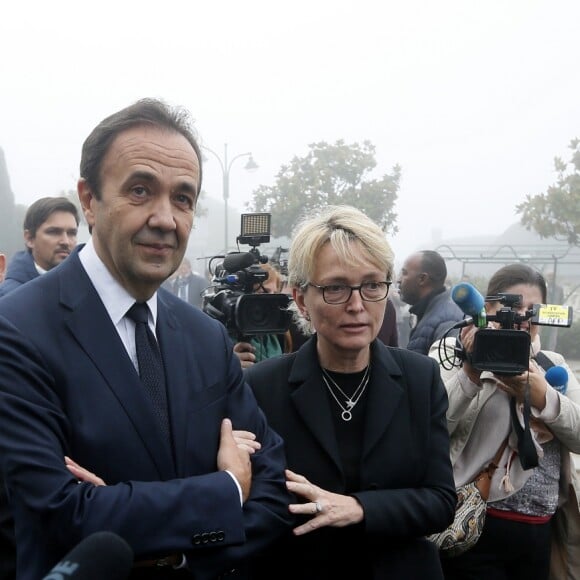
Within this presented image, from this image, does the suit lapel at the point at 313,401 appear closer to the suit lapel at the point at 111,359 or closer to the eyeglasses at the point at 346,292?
the eyeglasses at the point at 346,292

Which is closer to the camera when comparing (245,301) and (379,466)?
(379,466)

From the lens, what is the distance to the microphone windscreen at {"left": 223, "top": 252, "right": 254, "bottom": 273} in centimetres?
316

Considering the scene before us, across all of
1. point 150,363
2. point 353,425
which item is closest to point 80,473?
point 150,363

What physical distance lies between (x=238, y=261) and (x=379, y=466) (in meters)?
1.46

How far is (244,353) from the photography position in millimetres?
3143

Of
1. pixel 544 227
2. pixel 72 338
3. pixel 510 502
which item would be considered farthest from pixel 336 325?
pixel 544 227

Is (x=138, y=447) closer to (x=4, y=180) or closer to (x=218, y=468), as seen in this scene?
(x=218, y=468)

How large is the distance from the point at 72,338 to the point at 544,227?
49.9 feet

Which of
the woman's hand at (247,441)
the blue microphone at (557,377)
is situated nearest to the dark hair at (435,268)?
the blue microphone at (557,377)

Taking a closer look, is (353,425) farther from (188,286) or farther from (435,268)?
(188,286)

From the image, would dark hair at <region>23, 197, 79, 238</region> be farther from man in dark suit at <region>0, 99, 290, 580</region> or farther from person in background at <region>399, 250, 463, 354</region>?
man in dark suit at <region>0, 99, 290, 580</region>

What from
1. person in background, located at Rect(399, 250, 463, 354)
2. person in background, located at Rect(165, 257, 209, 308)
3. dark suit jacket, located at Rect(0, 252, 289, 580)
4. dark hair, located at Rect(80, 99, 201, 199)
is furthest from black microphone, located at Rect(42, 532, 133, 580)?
person in background, located at Rect(165, 257, 209, 308)

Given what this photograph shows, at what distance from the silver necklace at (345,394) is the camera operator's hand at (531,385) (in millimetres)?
643

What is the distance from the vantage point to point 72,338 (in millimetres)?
1527
